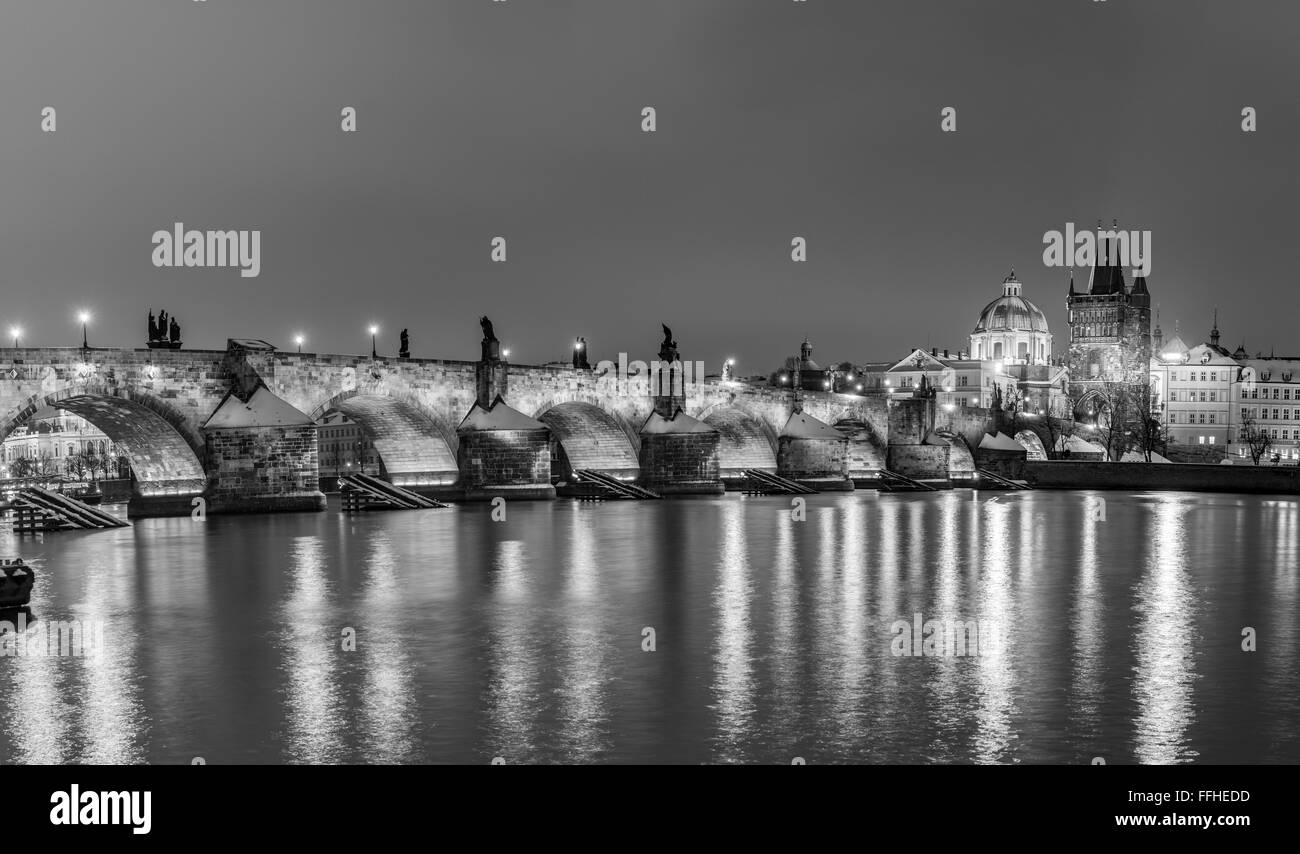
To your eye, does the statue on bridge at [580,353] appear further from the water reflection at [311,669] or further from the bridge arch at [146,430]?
the water reflection at [311,669]

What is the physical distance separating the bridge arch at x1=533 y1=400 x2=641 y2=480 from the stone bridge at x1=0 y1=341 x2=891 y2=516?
0.14 meters

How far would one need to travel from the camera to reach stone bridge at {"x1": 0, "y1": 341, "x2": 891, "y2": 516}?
124 feet

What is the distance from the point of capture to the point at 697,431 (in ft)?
184

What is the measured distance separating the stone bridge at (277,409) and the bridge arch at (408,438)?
2.2 inches

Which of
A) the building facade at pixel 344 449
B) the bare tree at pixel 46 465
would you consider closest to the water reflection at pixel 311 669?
the building facade at pixel 344 449

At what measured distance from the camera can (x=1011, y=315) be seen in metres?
152

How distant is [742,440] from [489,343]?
21.4m

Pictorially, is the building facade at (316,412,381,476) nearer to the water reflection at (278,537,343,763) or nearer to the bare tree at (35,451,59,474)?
the bare tree at (35,451,59,474)

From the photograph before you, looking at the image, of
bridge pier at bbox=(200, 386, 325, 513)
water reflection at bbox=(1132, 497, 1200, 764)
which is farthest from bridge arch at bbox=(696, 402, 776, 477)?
water reflection at bbox=(1132, 497, 1200, 764)

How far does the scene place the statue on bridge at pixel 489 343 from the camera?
5000 centimetres

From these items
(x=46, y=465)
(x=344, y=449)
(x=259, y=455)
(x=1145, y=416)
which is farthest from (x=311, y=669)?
(x=1145, y=416)

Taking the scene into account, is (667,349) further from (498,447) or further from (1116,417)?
(1116,417)
